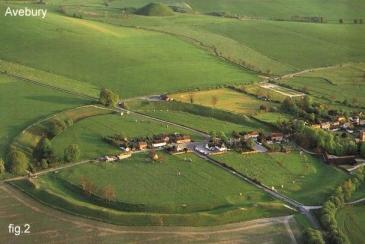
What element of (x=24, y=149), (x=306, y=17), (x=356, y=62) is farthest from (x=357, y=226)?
(x=306, y=17)

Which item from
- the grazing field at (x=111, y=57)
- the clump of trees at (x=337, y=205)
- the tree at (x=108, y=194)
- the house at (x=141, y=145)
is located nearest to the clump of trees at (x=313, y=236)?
the clump of trees at (x=337, y=205)

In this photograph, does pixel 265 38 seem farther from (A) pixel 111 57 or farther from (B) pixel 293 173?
(B) pixel 293 173

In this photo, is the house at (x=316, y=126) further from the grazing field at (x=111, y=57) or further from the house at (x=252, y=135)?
the grazing field at (x=111, y=57)

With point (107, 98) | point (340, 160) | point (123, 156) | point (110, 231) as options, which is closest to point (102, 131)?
point (123, 156)

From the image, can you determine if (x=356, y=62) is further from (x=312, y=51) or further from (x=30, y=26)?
(x=30, y=26)

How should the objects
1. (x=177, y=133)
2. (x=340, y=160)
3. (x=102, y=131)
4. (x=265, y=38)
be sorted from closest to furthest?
(x=340, y=160)
(x=102, y=131)
(x=177, y=133)
(x=265, y=38)

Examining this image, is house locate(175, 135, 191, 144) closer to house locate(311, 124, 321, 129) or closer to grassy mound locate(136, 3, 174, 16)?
house locate(311, 124, 321, 129)
